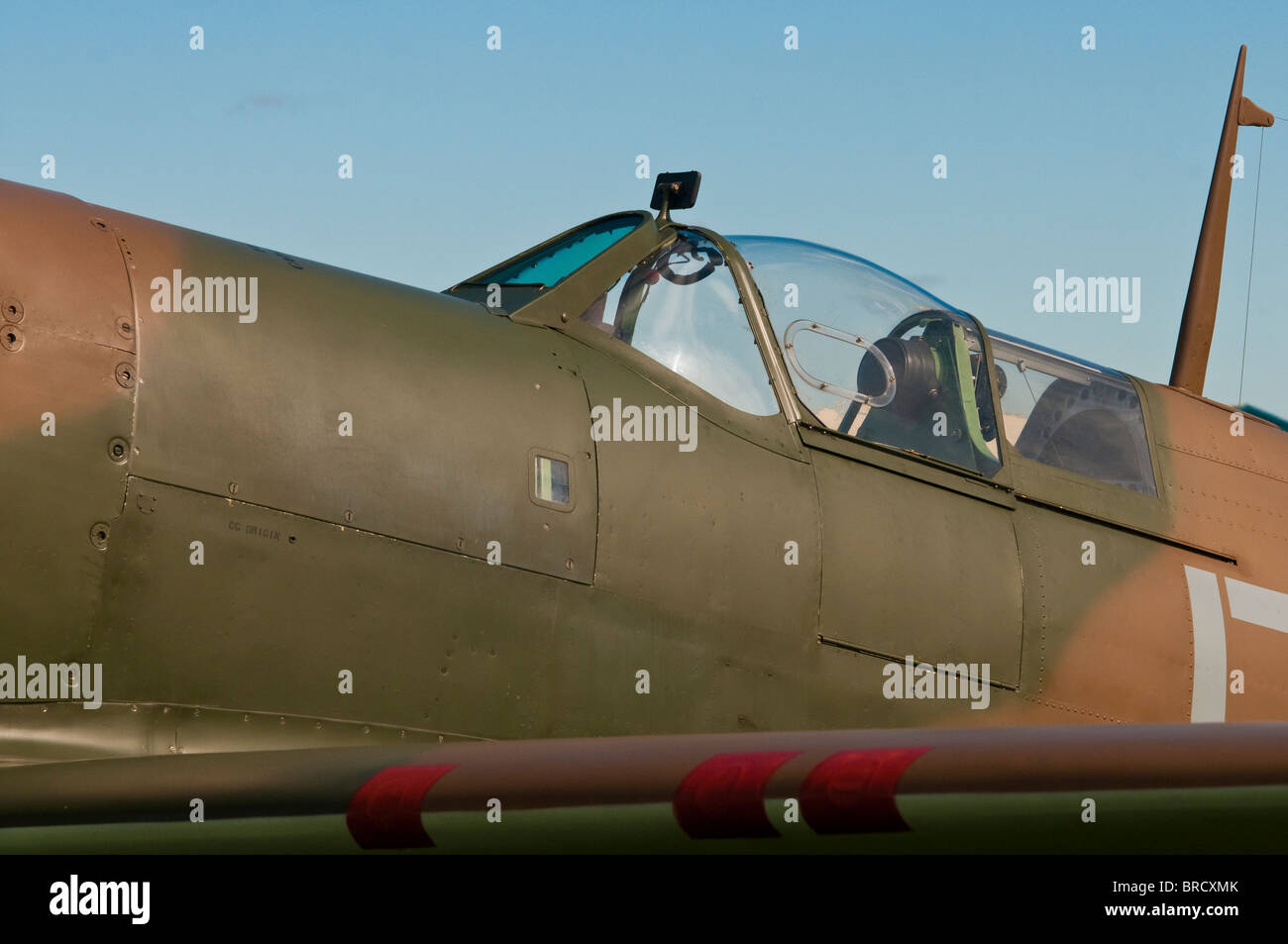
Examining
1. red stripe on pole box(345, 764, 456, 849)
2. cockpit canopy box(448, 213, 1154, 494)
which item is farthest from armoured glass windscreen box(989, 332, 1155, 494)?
red stripe on pole box(345, 764, 456, 849)

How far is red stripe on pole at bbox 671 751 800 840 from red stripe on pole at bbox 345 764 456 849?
23.3 inches

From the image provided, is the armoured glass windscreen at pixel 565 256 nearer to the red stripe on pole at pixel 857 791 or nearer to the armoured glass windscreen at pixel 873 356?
the armoured glass windscreen at pixel 873 356

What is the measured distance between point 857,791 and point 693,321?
8.18 ft

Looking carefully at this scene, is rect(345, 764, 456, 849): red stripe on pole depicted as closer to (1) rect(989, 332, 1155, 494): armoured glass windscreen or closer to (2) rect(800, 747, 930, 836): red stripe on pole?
(2) rect(800, 747, 930, 836): red stripe on pole

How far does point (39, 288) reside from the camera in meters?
4.06

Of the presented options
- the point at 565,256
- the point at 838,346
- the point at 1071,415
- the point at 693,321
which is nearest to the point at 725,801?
the point at 693,321

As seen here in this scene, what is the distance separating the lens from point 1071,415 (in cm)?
606

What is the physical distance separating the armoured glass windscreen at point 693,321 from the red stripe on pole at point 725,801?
2031 mm

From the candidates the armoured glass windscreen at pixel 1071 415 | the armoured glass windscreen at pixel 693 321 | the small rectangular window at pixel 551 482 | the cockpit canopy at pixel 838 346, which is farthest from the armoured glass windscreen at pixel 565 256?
the armoured glass windscreen at pixel 1071 415

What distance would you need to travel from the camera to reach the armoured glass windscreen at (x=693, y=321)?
5180 mm

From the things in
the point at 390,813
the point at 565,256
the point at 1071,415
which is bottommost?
the point at 390,813

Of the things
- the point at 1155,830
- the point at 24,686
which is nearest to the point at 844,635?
the point at 1155,830

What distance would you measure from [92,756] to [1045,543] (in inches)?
130

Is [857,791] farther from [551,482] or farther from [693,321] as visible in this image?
[693,321]
